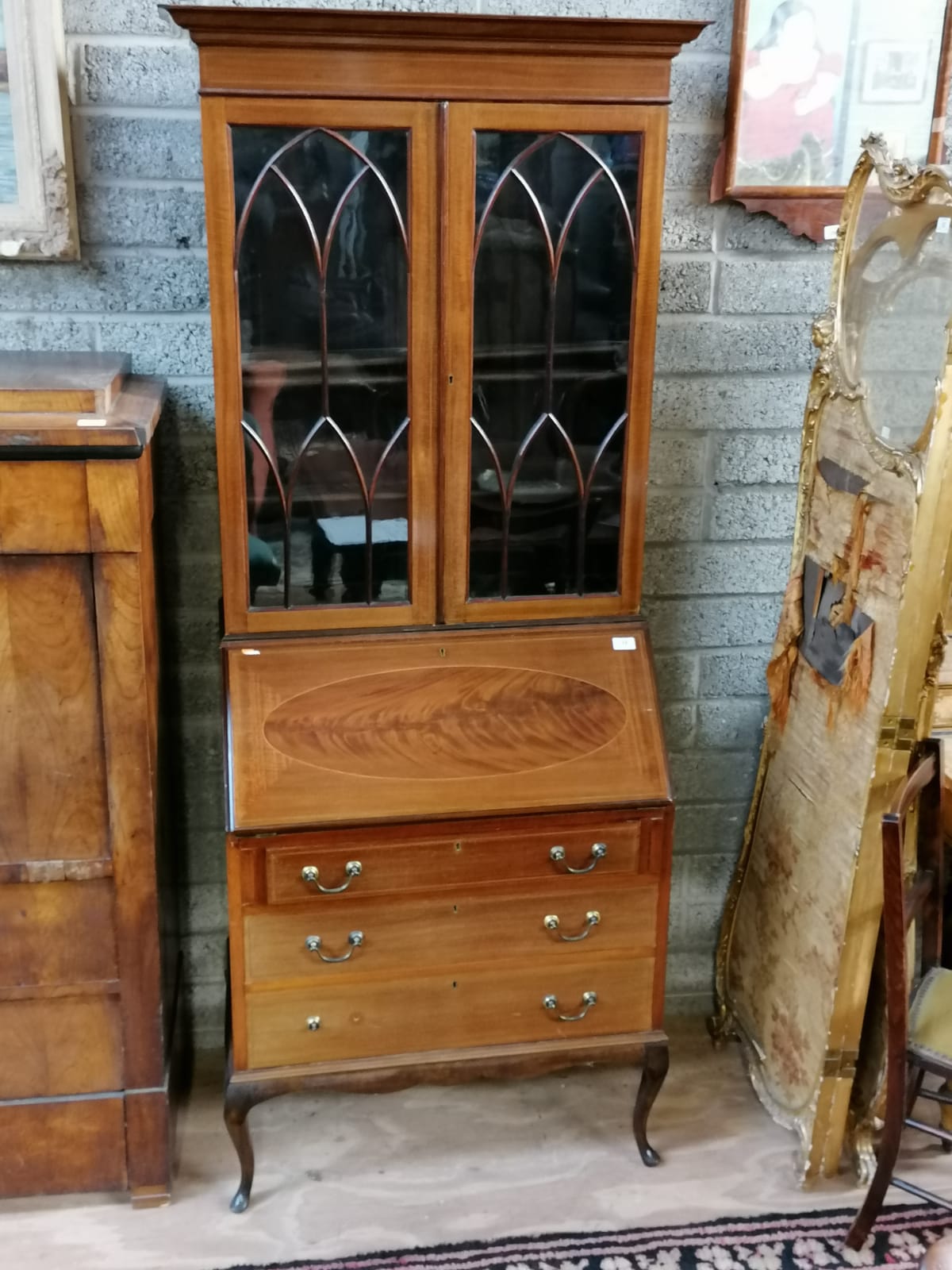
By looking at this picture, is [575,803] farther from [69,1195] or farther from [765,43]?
[765,43]

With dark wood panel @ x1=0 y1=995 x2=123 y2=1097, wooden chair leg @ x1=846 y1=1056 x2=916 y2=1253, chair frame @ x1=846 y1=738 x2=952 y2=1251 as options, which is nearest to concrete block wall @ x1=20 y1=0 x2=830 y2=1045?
dark wood panel @ x1=0 y1=995 x2=123 y2=1097

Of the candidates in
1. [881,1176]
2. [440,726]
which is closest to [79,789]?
[440,726]

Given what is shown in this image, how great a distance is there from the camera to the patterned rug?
6.06ft

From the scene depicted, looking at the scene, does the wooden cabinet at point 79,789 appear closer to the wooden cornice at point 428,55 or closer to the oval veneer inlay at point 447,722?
the oval veneer inlay at point 447,722

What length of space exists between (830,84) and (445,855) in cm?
148

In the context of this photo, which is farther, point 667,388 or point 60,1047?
point 667,388

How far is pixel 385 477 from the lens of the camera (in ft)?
5.87

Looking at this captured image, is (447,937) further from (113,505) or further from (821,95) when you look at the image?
(821,95)

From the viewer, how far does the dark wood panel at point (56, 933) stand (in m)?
1.77

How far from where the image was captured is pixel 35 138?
6.11ft

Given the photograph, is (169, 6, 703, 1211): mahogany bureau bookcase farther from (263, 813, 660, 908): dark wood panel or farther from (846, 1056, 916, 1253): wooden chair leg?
(846, 1056, 916, 1253): wooden chair leg

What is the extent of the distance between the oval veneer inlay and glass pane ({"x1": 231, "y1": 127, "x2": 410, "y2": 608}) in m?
0.15

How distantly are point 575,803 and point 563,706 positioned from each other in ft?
0.52

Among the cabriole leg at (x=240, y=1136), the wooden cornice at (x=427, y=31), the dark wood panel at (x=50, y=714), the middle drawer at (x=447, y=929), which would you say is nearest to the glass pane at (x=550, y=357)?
the wooden cornice at (x=427, y=31)
